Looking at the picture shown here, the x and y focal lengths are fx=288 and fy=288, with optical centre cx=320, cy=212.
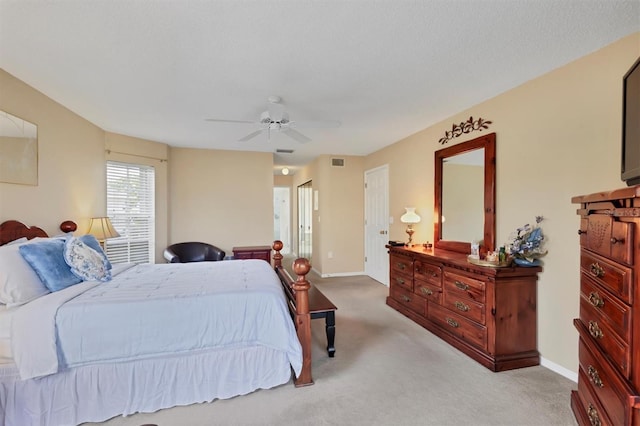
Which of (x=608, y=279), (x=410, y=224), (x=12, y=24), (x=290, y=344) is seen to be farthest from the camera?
(x=410, y=224)

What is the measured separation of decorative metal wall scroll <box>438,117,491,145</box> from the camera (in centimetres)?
317

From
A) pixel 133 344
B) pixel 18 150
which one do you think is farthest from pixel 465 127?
pixel 18 150

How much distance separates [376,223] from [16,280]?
4.93 m

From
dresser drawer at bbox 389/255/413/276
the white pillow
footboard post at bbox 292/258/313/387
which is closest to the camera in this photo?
the white pillow

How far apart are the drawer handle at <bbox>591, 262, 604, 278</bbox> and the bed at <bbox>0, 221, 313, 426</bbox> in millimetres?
1721

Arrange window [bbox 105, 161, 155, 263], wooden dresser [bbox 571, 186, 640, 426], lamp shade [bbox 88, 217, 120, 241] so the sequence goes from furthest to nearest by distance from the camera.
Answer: window [bbox 105, 161, 155, 263] < lamp shade [bbox 88, 217, 120, 241] < wooden dresser [bbox 571, 186, 640, 426]

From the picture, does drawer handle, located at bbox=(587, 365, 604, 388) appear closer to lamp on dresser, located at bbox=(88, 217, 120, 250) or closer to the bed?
the bed

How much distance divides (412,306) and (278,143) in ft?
11.0

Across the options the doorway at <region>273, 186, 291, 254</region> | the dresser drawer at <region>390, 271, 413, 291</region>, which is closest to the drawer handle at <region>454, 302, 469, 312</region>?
the dresser drawer at <region>390, 271, 413, 291</region>

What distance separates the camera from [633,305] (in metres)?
1.17

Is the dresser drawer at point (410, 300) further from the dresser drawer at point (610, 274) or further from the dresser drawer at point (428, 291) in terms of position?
the dresser drawer at point (610, 274)

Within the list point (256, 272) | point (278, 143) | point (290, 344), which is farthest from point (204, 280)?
point (278, 143)

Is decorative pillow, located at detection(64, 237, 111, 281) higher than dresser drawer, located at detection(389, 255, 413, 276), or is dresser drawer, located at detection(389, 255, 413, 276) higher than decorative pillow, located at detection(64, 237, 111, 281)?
decorative pillow, located at detection(64, 237, 111, 281)

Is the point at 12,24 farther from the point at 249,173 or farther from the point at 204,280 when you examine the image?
the point at 249,173
